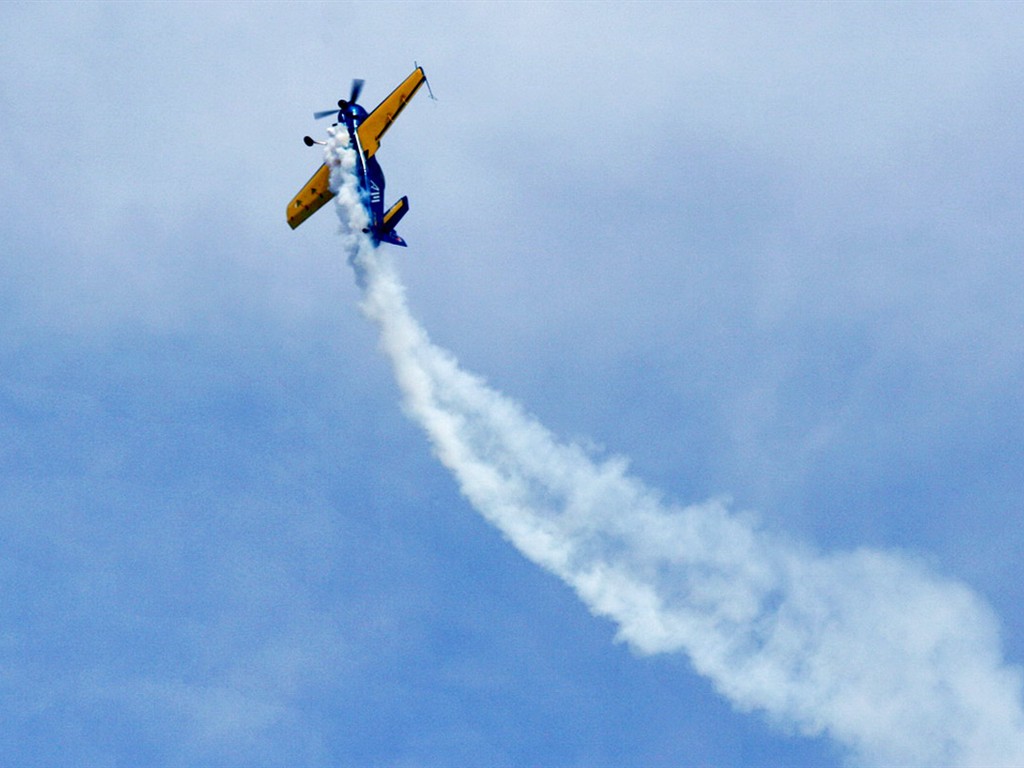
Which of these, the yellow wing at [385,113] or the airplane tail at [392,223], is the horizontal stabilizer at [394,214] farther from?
the yellow wing at [385,113]

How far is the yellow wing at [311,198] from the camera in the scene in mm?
95062

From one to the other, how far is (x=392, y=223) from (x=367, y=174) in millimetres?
3932

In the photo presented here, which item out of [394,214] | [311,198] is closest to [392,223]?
[394,214]

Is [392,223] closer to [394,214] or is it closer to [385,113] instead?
[394,214]

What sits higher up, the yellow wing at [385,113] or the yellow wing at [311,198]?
the yellow wing at [385,113]

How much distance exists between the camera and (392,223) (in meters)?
94.4

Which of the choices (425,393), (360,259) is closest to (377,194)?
(360,259)

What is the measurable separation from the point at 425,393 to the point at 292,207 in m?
16.8

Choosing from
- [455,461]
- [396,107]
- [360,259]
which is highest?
[396,107]

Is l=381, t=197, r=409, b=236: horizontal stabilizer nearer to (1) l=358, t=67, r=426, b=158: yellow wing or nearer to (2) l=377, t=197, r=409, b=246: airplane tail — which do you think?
(2) l=377, t=197, r=409, b=246: airplane tail

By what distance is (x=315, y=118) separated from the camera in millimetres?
92188

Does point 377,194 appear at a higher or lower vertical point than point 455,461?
higher

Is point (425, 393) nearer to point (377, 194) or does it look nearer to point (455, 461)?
point (455, 461)

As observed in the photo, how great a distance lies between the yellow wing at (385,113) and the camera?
95.2 meters
